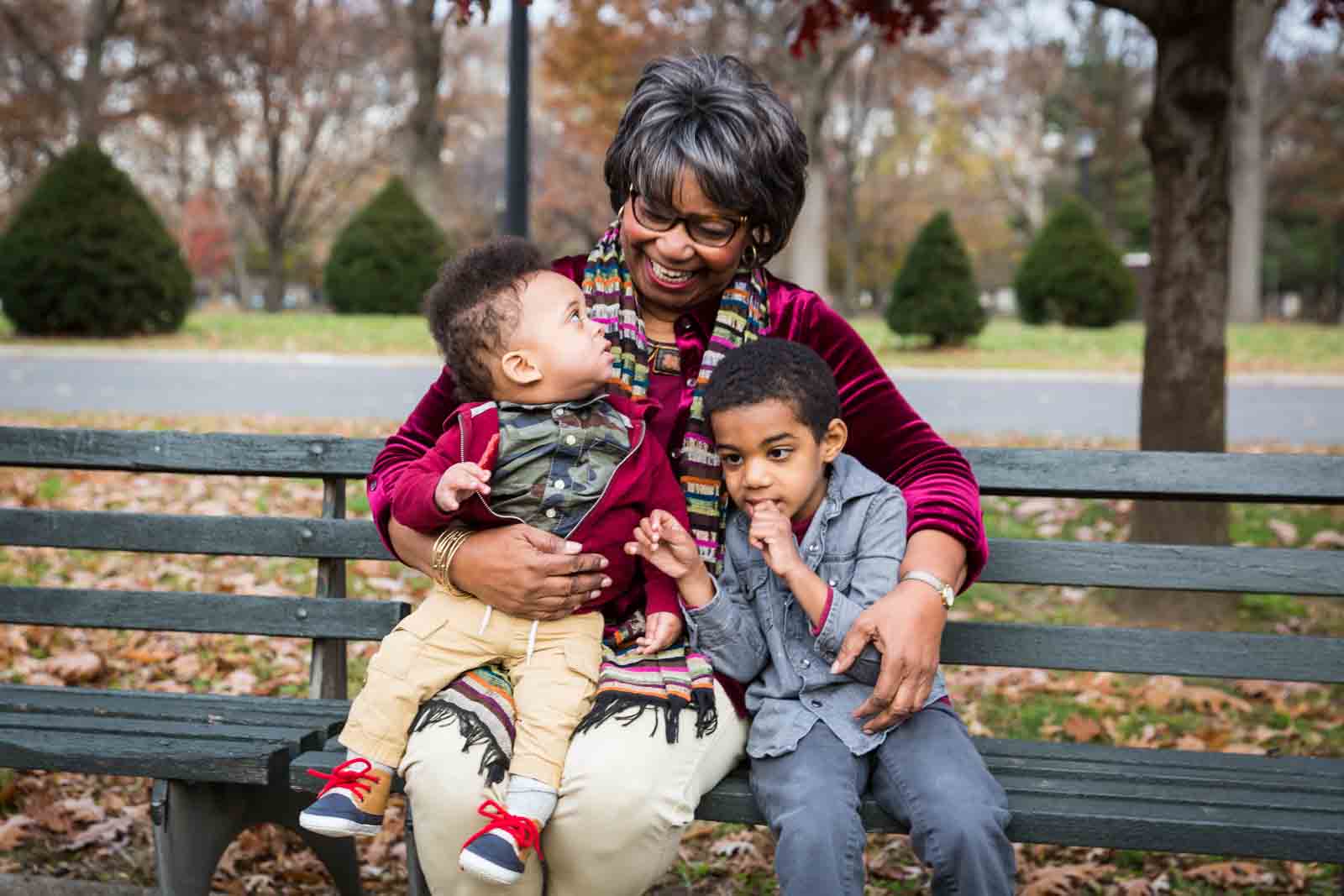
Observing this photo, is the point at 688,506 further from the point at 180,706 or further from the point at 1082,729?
the point at 1082,729

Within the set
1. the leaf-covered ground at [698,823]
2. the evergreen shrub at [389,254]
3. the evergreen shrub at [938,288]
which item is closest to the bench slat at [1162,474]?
the leaf-covered ground at [698,823]

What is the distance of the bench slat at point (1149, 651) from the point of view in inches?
113

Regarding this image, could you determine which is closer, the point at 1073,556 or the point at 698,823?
the point at 1073,556

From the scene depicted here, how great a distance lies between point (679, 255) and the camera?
2654 millimetres

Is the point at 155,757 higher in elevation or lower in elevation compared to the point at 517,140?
lower

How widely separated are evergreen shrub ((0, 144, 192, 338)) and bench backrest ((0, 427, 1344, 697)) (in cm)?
1318

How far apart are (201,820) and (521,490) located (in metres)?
1.01

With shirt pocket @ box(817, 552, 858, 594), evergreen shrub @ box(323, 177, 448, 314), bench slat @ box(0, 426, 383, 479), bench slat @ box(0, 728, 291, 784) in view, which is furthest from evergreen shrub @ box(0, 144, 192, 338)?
shirt pocket @ box(817, 552, 858, 594)

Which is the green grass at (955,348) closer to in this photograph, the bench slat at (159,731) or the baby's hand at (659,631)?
the bench slat at (159,731)

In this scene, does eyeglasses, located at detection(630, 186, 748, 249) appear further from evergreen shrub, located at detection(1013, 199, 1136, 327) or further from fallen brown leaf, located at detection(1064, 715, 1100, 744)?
evergreen shrub, located at detection(1013, 199, 1136, 327)

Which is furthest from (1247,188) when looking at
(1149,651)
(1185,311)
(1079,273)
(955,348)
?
(1149,651)

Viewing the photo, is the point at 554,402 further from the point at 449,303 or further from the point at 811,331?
the point at 811,331

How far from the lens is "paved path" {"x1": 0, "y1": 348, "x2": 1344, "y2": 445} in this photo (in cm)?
1015

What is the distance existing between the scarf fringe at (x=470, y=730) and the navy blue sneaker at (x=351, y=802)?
0.11m
